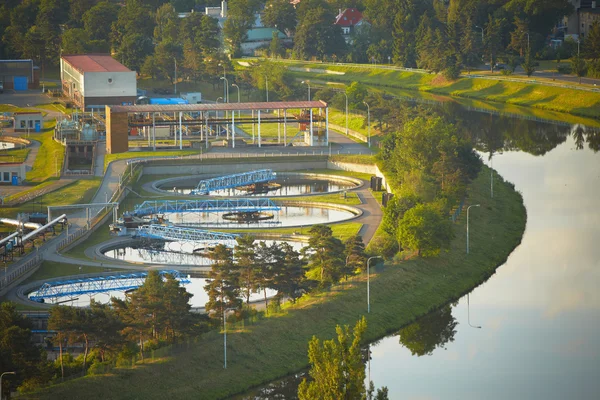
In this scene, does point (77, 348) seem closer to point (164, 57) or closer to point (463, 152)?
point (463, 152)

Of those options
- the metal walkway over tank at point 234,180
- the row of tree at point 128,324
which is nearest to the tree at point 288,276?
the row of tree at point 128,324

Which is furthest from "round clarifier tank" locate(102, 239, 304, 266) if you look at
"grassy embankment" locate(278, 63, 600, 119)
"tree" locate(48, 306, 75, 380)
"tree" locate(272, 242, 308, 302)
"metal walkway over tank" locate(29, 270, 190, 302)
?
"grassy embankment" locate(278, 63, 600, 119)

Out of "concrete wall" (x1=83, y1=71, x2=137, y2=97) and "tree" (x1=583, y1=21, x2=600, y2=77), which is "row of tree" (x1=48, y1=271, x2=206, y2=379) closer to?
"concrete wall" (x1=83, y1=71, x2=137, y2=97)

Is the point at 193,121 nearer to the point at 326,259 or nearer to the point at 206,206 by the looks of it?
the point at 206,206

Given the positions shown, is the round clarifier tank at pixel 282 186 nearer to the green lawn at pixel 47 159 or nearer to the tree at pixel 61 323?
the green lawn at pixel 47 159

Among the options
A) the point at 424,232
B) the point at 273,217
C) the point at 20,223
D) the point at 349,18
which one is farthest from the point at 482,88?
the point at 20,223

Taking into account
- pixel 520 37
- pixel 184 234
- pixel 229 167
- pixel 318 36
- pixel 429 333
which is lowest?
pixel 429 333

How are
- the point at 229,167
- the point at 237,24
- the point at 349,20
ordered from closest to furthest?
the point at 229,167 → the point at 237,24 → the point at 349,20

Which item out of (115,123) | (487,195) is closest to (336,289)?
(487,195)
